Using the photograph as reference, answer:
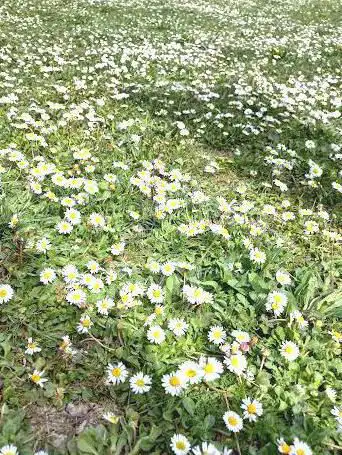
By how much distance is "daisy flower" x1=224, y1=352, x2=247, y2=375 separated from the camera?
2963 millimetres

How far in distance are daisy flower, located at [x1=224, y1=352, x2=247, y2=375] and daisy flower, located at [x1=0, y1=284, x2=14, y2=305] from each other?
1697 mm

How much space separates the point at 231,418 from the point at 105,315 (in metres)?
1.22

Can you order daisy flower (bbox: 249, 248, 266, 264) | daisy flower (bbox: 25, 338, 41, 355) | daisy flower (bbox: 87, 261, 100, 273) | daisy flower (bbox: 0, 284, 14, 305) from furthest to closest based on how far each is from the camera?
1. daisy flower (bbox: 249, 248, 266, 264)
2. daisy flower (bbox: 87, 261, 100, 273)
3. daisy flower (bbox: 0, 284, 14, 305)
4. daisy flower (bbox: 25, 338, 41, 355)

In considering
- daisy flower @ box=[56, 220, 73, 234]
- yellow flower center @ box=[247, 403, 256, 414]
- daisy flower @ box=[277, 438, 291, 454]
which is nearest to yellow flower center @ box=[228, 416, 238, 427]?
yellow flower center @ box=[247, 403, 256, 414]

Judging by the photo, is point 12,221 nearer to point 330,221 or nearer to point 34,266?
point 34,266

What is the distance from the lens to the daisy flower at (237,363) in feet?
9.72

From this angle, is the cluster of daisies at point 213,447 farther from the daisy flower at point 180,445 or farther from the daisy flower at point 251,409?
the daisy flower at point 251,409

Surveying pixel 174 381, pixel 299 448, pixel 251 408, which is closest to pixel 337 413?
pixel 299 448

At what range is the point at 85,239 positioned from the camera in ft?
13.3

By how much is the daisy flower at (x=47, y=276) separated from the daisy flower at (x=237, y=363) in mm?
1519

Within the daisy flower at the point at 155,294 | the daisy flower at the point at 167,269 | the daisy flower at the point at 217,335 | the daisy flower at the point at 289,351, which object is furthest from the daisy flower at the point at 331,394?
the daisy flower at the point at 167,269

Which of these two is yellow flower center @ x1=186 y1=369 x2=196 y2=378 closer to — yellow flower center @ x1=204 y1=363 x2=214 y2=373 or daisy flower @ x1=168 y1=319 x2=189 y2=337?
yellow flower center @ x1=204 y1=363 x2=214 y2=373

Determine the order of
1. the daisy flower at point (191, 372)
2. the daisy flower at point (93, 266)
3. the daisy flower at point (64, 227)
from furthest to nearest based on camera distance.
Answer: the daisy flower at point (64, 227) < the daisy flower at point (93, 266) < the daisy flower at point (191, 372)

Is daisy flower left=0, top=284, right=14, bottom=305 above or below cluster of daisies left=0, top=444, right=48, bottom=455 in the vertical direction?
below
